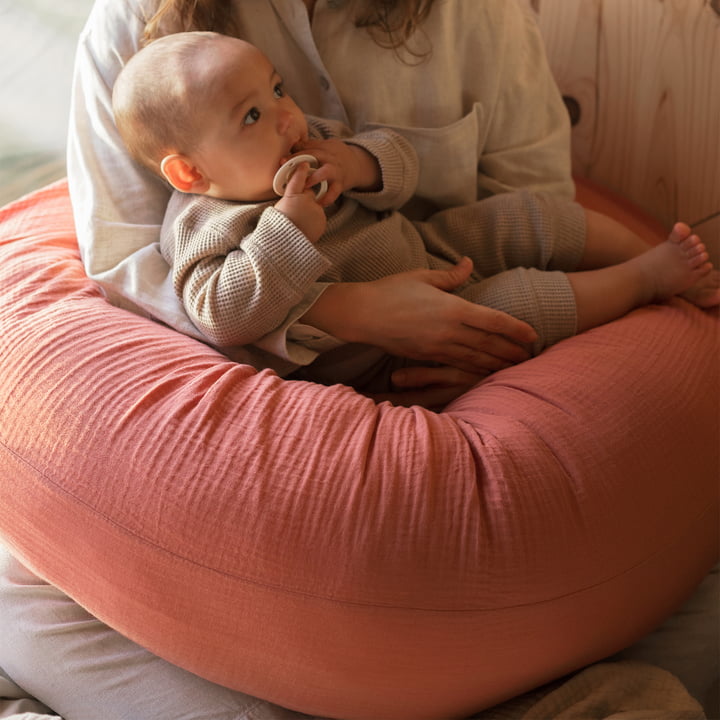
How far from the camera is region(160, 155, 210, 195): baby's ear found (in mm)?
1140

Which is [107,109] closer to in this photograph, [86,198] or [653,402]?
[86,198]

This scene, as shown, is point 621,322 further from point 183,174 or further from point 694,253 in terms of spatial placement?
point 183,174

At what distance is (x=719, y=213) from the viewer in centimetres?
162

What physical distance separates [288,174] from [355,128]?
28 cm

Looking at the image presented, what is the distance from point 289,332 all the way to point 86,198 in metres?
0.38

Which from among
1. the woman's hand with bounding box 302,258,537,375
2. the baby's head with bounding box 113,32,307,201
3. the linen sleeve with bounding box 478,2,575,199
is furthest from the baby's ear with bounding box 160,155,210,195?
the linen sleeve with bounding box 478,2,575,199

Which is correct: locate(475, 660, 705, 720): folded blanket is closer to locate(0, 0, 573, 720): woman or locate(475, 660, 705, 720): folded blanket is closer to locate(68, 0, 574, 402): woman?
locate(0, 0, 573, 720): woman

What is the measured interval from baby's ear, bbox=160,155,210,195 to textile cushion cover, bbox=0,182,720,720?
0.23m

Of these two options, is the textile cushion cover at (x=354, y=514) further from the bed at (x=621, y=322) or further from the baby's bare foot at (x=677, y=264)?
the baby's bare foot at (x=677, y=264)

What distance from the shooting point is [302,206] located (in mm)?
1121

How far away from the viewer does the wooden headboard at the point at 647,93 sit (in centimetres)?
152

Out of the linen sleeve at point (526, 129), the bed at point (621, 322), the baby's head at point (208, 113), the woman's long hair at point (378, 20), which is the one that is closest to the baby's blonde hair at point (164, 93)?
the baby's head at point (208, 113)

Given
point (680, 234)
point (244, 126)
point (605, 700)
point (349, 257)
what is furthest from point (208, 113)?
point (605, 700)

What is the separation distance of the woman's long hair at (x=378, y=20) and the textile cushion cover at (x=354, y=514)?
1.59 ft
